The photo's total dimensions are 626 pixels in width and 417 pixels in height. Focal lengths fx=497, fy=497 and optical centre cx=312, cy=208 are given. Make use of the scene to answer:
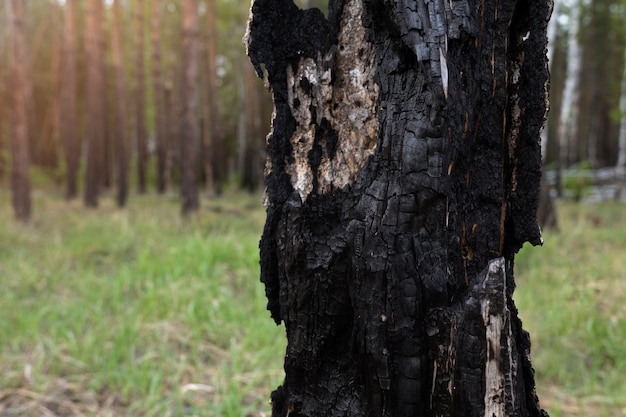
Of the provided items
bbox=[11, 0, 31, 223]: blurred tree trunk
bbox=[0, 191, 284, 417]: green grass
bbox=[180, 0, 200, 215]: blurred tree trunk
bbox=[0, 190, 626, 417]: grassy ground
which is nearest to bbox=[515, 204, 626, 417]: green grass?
bbox=[0, 190, 626, 417]: grassy ground

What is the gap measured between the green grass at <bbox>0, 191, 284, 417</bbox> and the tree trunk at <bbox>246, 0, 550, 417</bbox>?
1.76 m

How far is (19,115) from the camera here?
8680mm

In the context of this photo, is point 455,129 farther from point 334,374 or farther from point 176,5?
point 176,5

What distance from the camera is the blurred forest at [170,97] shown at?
9.73 m

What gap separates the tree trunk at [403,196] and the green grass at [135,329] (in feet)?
5.78

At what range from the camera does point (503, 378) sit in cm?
111

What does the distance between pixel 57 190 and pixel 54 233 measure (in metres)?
11.5

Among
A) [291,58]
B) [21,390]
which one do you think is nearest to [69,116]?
[21,390]

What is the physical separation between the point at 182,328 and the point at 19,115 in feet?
22.1

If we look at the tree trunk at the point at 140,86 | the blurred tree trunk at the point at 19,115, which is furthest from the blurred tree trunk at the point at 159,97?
the blurred tree trunk at the point at 19,115

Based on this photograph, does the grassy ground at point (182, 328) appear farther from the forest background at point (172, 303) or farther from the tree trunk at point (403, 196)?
the tree trunk at point (403, 196)

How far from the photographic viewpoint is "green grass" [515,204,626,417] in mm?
3160

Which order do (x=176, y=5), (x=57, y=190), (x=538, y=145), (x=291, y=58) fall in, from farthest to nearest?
(x=176, y=5) < (x=57, y=190) < (x=291, y=58) < (x=538, y=145)

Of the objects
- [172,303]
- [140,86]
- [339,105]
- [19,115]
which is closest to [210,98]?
[140,86]
